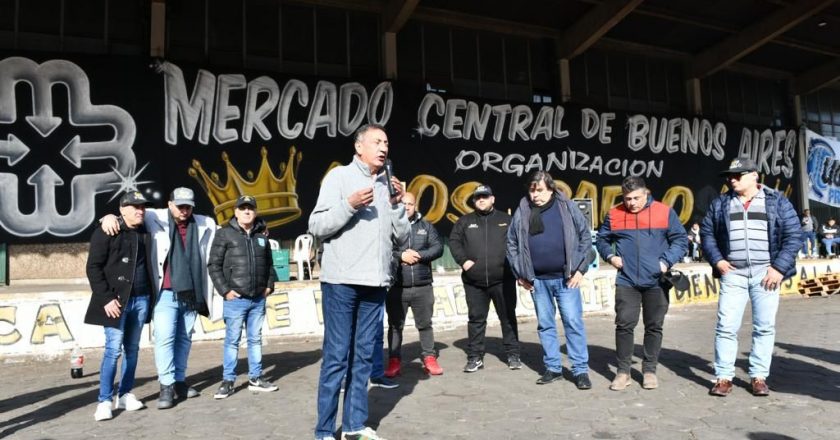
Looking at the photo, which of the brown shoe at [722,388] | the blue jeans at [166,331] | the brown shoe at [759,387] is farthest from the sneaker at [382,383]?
the brown shoe at [759,387]

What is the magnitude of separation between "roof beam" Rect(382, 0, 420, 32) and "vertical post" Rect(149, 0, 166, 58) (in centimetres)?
506

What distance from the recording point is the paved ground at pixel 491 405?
3875 millimetres

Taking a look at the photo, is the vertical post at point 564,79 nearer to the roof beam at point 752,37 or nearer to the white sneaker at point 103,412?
the roof beam at point 752,37

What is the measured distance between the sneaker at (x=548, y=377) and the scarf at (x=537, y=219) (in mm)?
1294

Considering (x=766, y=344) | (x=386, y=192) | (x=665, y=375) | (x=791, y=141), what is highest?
(x=791, y=141)

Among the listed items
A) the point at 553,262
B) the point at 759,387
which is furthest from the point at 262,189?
the point at 759,387

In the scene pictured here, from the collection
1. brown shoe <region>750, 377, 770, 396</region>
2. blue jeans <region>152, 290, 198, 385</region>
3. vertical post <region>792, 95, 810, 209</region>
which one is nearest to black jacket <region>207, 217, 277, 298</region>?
blue jeans <region>152, 290, 198, 385</region>

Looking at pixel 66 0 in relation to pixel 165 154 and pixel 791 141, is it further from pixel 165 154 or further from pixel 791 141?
pixel 791 141

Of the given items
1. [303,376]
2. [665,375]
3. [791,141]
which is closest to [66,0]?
[303,376]

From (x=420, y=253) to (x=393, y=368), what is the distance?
120 centimetres

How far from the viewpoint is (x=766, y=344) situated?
4.66 meters

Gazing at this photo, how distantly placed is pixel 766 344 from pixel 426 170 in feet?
31.3

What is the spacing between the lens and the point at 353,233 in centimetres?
344

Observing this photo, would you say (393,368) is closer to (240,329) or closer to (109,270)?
(240,329)
